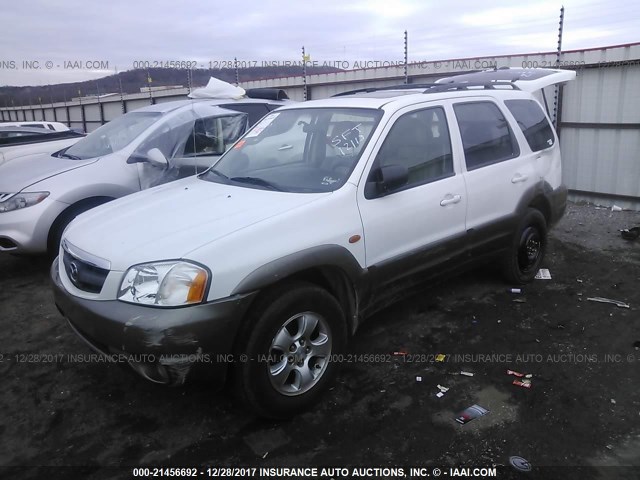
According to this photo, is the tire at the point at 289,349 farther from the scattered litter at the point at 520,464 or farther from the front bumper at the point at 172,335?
the scattered litter at the point at 520,464

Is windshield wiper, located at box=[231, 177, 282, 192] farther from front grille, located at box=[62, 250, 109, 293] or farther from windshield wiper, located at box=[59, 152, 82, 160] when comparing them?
windshield wiper, located at box=[59, 152, 82, 160]

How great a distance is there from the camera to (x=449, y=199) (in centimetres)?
381

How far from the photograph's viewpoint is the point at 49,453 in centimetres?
275

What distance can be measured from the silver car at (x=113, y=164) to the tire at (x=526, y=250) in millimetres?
3597

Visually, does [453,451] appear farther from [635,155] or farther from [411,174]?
[635,155]

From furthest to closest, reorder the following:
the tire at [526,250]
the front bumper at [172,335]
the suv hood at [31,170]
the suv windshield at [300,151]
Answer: the suv hood at [31,170] → the tire at [526,250] → the suv windshield at [300,151] → the front bumper at [172,335]

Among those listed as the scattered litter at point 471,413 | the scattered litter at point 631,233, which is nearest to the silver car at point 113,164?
the scattered litter at point 471,413

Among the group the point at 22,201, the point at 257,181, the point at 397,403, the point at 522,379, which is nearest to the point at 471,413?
the point at 397,403

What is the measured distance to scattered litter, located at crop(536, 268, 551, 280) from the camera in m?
5.21

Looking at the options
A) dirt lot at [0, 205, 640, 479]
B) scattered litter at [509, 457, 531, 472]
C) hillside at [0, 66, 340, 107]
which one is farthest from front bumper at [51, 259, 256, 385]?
hillside at [0, 66, 340, 107]

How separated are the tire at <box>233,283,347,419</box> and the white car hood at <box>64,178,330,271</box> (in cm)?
42

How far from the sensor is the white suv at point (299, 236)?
8.42 ft

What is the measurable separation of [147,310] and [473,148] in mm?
2904

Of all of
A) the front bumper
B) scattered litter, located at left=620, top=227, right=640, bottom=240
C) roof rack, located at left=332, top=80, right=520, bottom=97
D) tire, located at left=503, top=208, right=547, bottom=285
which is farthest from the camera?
scattered litter, located at left=620, top=227, right=640, bottom=240
